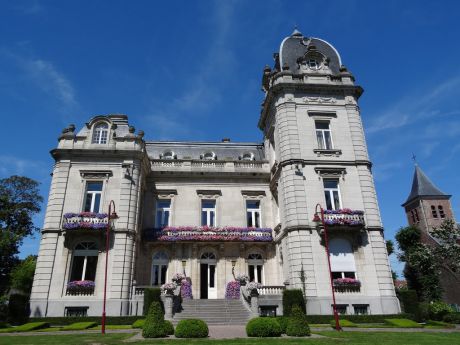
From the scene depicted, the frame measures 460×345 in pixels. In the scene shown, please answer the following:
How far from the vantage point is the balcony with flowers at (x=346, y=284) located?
858 inches

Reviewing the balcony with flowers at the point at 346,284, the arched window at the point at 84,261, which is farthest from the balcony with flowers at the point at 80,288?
the balcony with flowers at the point at 346,284

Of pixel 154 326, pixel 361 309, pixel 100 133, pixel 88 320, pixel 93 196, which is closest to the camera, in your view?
pixel 154 326

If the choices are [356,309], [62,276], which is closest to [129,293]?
[62,276]

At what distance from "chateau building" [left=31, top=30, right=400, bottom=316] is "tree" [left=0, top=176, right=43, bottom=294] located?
14.9 meters

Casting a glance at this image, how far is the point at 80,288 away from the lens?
866 inches

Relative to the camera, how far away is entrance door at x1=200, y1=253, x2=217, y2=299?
26.0 metres

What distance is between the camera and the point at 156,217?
2827 cm

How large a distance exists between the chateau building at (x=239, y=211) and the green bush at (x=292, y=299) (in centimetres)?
116

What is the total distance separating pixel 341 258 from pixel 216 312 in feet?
29.9

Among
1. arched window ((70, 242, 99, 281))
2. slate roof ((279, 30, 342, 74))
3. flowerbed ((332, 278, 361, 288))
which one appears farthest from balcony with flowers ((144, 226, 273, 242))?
slate roof ((279, 30, 342, 74))

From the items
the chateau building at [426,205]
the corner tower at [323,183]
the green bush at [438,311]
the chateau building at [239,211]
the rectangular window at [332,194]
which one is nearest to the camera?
the corner tower at [323,183]

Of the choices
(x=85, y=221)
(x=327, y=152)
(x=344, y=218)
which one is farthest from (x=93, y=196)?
(x=344, y=218)

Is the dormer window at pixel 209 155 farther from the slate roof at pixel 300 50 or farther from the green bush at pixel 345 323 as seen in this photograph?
the green bush at pixel 345 323

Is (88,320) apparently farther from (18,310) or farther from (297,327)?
(297,327)
